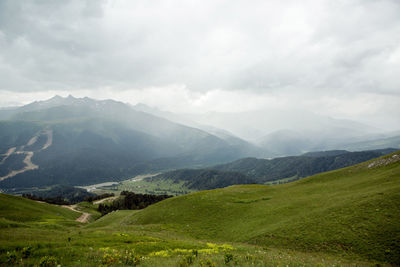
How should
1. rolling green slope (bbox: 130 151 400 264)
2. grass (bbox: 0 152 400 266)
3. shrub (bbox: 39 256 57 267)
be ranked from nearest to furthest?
shrub (bbox: 39 256 57 267) < grass (bbox: 0 152 400 266) < rolling green slope (bbox: 130 151 400 264)

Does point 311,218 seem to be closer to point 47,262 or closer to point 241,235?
point 241,235

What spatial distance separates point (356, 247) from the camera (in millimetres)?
21984

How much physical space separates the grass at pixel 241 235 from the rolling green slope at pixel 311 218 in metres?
0.09

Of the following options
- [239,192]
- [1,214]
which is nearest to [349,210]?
[239,192]

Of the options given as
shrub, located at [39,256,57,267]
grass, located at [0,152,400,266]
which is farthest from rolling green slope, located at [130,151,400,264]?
shrub, located at [39,256,57,267]

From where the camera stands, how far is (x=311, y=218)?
3003 cm

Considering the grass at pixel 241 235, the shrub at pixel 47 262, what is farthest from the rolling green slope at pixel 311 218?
the shrub at pixel 47 262

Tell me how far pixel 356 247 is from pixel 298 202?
18396 mm

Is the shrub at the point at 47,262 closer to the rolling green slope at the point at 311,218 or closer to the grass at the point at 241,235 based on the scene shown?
the grass at the point at 241,235

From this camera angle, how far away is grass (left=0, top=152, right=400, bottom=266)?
14789 mm

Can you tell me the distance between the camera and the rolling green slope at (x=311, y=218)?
2281 cm

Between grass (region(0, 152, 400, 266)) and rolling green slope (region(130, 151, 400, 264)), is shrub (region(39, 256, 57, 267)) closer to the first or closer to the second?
grass (region(0, 152, 400, 266))

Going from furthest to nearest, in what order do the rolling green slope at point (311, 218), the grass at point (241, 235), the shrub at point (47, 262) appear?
the rolling green slope at point (311, 218), the grass at point (241, 235), the shrub at point (47, 262)

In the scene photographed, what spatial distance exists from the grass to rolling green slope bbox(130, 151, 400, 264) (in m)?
0.09
